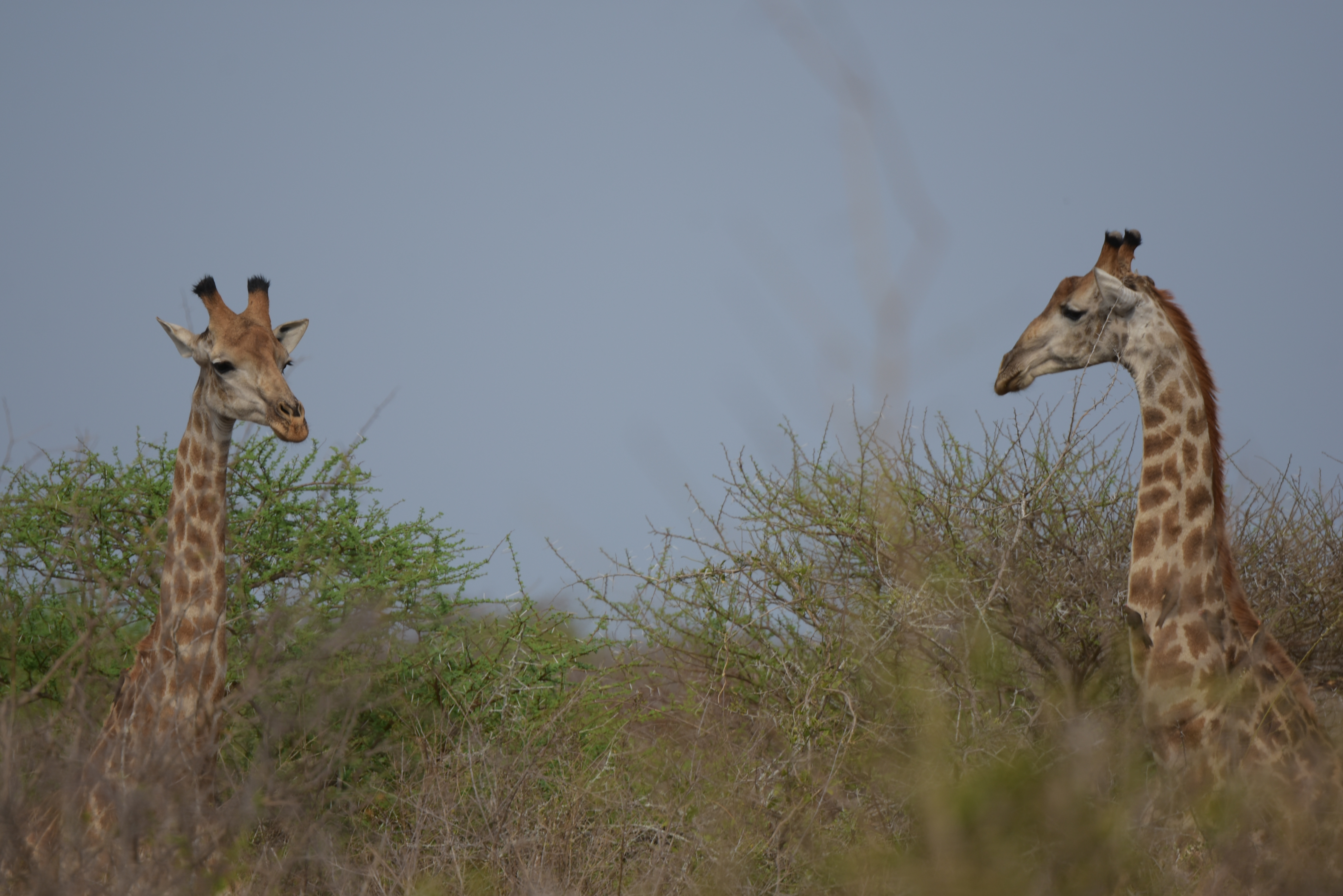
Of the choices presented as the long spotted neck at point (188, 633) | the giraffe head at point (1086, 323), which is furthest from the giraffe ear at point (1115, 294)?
the long spotted neck at point (188, 633)

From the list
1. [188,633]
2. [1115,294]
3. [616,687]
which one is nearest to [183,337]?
[188,633]

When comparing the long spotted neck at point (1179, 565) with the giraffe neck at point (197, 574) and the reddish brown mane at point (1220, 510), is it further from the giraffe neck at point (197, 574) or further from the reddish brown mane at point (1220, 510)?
the giraffe neck at point (197, 574)

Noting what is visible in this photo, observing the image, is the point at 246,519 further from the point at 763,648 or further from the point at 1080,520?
the point at 1080,520

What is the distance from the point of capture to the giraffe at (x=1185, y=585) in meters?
4.32

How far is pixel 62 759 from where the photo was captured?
128 inches

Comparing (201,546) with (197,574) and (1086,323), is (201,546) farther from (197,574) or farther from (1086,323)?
(1086,323)

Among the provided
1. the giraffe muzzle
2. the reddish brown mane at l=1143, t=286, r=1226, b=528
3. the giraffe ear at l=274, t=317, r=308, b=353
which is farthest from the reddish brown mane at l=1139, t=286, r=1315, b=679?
the giraffe ear at l=274, t=317, r=308, b=353

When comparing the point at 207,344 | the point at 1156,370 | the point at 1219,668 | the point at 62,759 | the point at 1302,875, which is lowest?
the point at 1302,875

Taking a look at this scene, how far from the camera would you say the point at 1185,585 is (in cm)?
473

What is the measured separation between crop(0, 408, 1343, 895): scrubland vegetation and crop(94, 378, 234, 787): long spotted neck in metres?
0.24

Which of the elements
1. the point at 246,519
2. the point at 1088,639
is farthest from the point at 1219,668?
the point at 246,519

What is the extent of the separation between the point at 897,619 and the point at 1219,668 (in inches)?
56.7

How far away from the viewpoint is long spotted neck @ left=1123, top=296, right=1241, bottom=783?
448cm

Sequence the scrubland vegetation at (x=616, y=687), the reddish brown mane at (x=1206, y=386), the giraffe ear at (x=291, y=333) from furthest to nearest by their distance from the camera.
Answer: the giraffe ear at (x=291, y=333)
the reddish brown mane at (x=1206, y=386)
the scrubland vegetation at (x=616, y=687)
